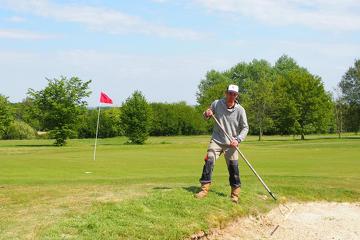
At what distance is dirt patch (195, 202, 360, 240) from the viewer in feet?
32.5

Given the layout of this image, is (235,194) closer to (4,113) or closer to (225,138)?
(225,138)

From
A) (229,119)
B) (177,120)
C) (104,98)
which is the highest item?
(104,98)

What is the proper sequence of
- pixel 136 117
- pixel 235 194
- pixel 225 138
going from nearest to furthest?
1. pixel 225 138
2. pixel 235 194
3. pixel 136 117

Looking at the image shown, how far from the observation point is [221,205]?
34.4 ft

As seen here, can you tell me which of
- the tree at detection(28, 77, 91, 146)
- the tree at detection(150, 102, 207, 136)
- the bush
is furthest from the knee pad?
the tree at detection(150, 102, 207, 136)

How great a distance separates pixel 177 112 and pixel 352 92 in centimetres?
2818

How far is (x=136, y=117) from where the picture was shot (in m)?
55.8

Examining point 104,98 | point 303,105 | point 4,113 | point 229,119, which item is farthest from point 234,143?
point 303,105

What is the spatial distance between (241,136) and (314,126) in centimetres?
6353

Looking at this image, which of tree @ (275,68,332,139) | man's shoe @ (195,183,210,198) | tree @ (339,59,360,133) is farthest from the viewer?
tree @ (339,59,360,133)

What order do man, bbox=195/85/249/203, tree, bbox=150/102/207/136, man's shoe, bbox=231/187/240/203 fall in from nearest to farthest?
man, bbox=195/85/249/203 < man's shoe, bbox=231/187/240/203 < tree, bbox=150/102/207/136

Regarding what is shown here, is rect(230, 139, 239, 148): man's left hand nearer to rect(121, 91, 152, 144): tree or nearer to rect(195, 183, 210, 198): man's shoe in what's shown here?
rect(195, 183, 210, 198): man's shoe

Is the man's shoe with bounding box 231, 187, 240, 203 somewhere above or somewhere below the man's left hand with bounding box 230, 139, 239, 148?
below

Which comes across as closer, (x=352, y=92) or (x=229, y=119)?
(x=229, y=119)
